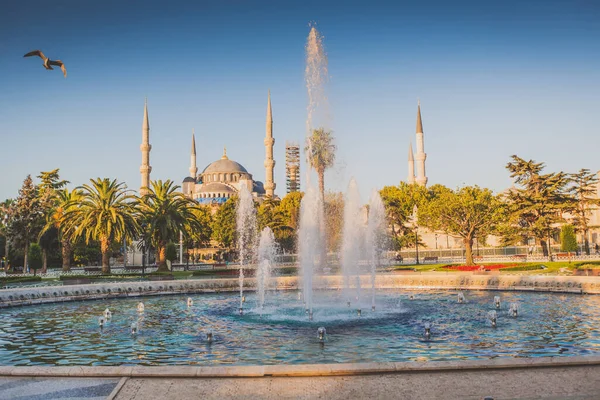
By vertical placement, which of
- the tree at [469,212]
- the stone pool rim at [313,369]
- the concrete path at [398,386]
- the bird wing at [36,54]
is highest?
the bird wing at [36,54]

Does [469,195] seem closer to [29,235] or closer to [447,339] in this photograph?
[447,339]

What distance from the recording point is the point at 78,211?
3319cm

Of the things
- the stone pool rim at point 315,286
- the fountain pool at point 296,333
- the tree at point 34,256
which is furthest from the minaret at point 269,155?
the fountain pool at point 296,333

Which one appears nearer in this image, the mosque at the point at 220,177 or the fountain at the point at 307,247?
the fountain at the point at 307,247

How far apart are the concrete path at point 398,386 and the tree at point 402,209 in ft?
173

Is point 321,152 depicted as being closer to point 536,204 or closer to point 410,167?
point 536,204

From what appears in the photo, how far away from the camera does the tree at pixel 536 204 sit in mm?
42000

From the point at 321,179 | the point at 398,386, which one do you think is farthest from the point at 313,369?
the point at 321,179

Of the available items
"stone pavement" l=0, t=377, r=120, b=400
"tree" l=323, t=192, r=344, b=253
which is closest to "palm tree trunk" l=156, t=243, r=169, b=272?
"tree" l=323, t=192, r=344, b=253

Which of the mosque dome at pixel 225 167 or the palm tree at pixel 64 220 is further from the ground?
the mosque dome at pixel 225 167

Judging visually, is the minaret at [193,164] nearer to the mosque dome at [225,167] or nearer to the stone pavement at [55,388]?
the mosque dome at [225,167]

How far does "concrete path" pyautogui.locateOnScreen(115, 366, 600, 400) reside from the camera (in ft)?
22.6

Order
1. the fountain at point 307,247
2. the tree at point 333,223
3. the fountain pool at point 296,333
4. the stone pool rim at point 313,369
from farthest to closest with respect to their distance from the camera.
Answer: the tree at point 333,223 < the fountain at point 307,247 < the fountain pool at point 296,333 < the stone pool rim at point 313,369

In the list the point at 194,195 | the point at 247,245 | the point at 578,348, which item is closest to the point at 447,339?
the point at 578,348
